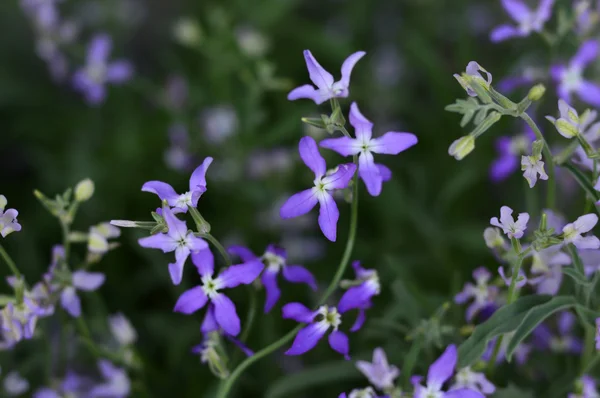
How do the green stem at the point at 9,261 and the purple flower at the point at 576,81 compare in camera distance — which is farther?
the purple flower at the point at 576,81

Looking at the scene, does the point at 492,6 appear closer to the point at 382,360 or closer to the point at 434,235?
the point at 434,235

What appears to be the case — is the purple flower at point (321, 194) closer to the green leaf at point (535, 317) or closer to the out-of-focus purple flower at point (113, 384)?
the green leaf at point (535, 317)

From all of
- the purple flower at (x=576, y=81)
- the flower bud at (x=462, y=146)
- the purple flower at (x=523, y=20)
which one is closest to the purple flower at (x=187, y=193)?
the flower bud at (x=462, y=146)

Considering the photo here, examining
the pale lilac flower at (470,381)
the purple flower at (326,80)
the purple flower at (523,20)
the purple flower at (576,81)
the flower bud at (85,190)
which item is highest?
the purple flower at (326,80)

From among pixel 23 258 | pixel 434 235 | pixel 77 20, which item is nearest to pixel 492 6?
pixel 434 235

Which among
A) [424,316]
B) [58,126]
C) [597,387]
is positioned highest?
[58,126]

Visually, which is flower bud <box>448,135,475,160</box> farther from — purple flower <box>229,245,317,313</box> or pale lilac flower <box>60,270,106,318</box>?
pale lilac flower <box>60,270,106,318</box>
